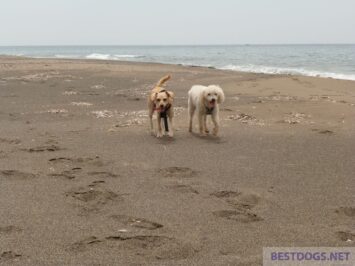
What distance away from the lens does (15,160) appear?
5820mm

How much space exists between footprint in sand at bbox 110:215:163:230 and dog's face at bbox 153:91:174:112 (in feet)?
12.4

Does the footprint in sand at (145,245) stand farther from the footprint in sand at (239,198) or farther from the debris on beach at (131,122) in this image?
the debris on beach at (131,122)

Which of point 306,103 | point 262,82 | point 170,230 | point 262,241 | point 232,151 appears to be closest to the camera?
point 262,241

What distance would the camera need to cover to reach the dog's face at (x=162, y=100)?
296 inches

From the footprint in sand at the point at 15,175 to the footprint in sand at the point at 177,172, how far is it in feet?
4.68

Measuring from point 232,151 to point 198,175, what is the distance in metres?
1.28

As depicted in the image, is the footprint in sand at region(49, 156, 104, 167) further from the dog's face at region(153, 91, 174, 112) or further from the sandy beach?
the dog's face at region(153, 91, 174, 112)

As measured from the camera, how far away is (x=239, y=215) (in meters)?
3.98

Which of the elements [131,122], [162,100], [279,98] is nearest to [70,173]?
[162,100]

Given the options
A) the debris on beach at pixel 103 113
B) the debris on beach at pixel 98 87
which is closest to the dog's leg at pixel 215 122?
the debris on beach at pixel 103 113

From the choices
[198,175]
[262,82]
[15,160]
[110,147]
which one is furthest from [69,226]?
[262,82]

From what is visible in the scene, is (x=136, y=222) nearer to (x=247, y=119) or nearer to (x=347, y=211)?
(x=347, y=211)

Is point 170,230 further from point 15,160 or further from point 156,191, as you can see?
point 15,160

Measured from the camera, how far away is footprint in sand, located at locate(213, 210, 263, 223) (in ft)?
12.7
